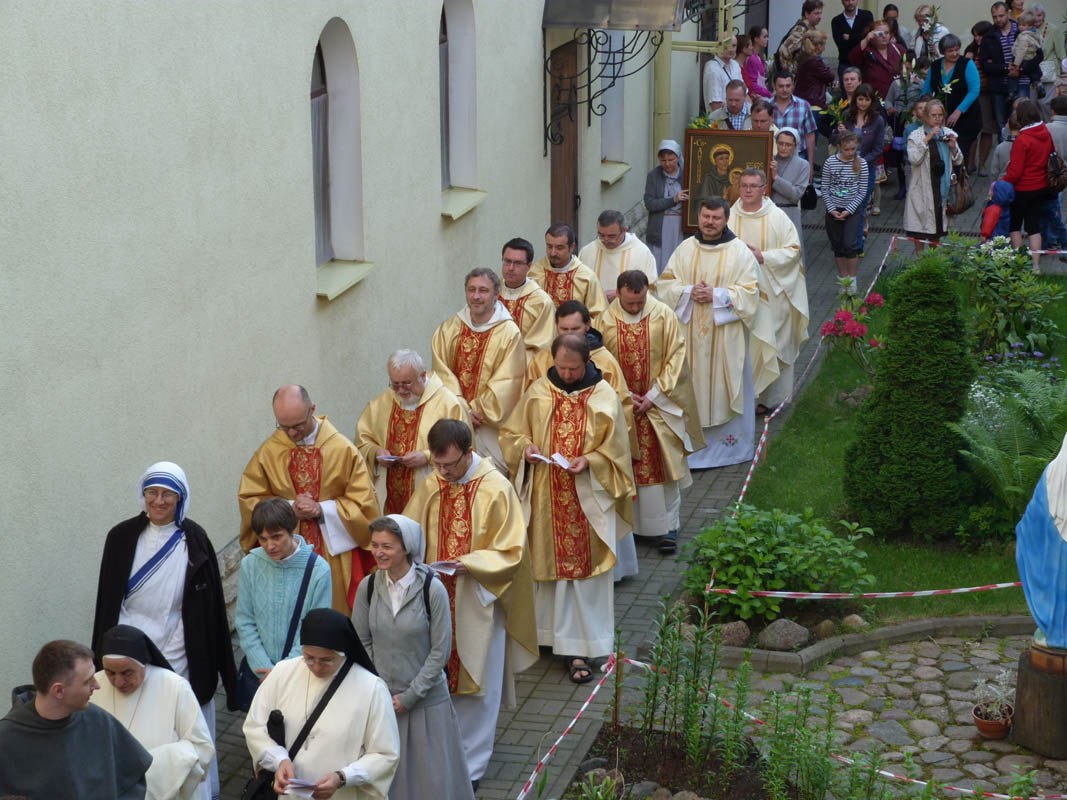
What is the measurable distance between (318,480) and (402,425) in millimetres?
941

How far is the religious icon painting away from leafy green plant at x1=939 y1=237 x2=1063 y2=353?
7.25ft

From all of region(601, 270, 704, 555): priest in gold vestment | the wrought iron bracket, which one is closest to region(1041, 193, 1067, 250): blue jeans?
the wrought iron bracket

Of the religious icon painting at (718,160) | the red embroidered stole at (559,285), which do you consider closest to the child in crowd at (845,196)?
the religious icon painting at (718,160)

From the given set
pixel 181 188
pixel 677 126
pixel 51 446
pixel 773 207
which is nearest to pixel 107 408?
pixel 51 446

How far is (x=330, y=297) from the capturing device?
408 inches

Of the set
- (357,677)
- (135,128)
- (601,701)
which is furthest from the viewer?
(601,701)

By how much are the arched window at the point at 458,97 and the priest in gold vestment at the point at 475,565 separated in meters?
6.04

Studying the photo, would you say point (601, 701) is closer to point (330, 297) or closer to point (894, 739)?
point (894, 739)

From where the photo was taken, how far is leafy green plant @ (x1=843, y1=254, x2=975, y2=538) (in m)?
10.2

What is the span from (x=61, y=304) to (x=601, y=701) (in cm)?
346

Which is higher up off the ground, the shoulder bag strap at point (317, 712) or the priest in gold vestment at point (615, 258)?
the priest in gold vestment at point (615, 258)

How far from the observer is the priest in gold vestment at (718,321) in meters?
12.2

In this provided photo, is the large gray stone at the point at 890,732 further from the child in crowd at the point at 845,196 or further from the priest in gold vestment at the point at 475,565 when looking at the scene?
the child in crowd at the point at 845,196

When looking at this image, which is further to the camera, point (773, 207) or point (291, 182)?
point (773, 207)
